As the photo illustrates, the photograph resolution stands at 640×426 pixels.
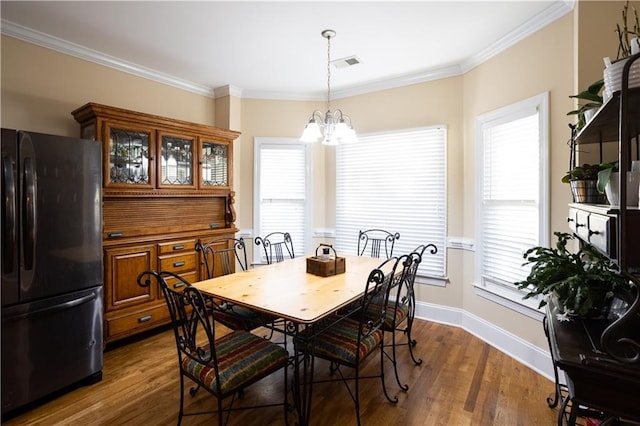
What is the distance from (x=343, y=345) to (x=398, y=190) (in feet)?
7.76

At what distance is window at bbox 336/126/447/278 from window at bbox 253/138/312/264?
46 cm

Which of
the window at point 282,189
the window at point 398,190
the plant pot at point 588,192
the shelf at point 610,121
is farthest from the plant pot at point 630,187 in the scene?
the window at point 282,189

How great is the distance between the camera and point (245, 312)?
2.68 m

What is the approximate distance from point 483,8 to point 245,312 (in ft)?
9.98

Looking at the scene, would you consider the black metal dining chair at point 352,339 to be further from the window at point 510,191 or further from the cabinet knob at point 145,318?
the cabinet knob at point 145,318

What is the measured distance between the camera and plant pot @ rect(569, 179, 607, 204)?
1.72 meters

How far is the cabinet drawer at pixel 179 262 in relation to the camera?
3.36m

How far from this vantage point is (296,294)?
214 centimetres

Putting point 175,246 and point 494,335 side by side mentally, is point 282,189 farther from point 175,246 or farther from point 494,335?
point 494,335

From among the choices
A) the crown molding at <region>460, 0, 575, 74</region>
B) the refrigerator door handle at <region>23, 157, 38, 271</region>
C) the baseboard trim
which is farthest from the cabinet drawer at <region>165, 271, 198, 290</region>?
the crown molding at <region>460, 0, 575, 74</region>

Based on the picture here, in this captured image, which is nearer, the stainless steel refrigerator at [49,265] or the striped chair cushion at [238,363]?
the striped chair cushion at [238,363]

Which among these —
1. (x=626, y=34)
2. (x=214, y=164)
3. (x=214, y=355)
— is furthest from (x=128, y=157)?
(x=626, y=34)

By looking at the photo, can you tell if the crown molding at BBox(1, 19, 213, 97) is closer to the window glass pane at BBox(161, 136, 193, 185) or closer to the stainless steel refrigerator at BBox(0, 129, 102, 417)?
the window glass pane at BBox(161, 136, 193, 185)

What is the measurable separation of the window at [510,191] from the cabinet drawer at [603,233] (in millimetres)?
1455
